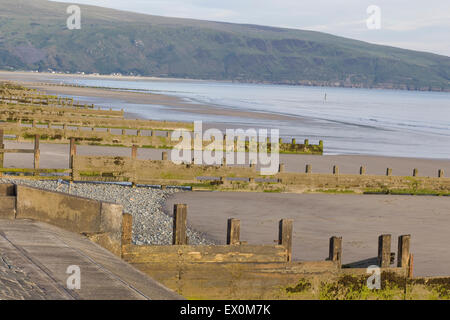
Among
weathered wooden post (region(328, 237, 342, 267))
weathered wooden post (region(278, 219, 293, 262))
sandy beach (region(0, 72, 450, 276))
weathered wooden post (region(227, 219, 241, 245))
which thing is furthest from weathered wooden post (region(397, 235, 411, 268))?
sandy beach (region(0, 72, 450, 276))

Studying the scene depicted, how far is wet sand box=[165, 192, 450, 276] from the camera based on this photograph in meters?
13.8

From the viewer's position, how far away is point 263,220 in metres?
16.7

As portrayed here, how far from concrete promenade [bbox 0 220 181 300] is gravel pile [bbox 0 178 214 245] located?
494 cm

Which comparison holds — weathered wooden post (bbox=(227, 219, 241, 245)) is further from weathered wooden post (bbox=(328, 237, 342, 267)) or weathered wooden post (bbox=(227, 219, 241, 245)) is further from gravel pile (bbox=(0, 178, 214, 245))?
gravel pile (bbox=(0, 178, 214, 245))

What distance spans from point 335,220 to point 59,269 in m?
11.4

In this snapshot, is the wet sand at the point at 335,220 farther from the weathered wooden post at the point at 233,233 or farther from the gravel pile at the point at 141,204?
the weathered wooden post at the point at 233,233

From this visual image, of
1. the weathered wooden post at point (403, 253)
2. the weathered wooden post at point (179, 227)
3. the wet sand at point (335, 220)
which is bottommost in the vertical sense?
the wet sand at point (335, 220)

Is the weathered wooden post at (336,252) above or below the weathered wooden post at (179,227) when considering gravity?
below

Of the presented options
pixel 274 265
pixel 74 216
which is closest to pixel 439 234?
pixel 274 265

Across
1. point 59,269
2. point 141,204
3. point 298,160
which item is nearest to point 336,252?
point 59,269

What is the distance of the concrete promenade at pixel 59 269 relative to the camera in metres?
5.98

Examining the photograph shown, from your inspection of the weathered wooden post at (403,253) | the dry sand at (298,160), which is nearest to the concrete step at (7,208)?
the weathered wooden post at (403,253)

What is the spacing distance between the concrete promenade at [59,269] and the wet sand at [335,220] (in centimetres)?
580

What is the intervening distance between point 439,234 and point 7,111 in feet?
86.3
